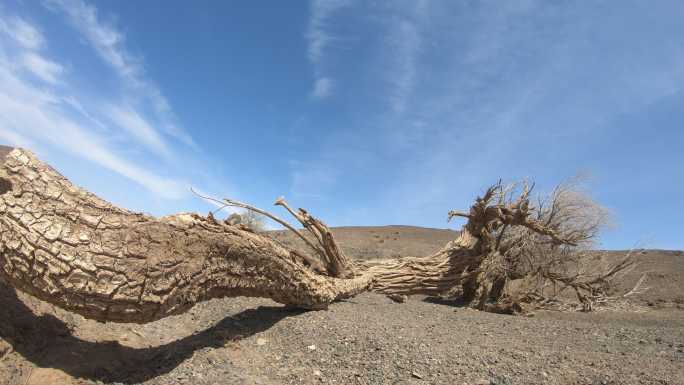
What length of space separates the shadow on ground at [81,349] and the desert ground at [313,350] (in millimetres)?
10

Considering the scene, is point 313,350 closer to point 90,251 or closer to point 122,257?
point 122,257

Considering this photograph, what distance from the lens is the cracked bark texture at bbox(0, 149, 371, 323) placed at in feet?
11.2

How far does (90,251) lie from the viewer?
135 inches

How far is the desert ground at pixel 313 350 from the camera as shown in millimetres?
3582

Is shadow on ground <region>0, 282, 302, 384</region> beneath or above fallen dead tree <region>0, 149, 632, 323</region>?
beneath

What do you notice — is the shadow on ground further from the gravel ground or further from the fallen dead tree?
the fallen dead tree

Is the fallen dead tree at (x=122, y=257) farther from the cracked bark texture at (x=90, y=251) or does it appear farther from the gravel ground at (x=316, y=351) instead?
the gravel ground at (x=316, y=351)

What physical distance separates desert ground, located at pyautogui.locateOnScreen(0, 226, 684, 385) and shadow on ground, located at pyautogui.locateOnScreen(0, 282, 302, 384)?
1cm

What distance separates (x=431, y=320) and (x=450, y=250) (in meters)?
3.15

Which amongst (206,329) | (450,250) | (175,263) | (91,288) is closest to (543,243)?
(450,250)

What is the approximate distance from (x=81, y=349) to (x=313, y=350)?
224 cm

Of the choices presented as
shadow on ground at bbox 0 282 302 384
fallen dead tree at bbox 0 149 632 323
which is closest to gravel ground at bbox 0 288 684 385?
shadow on ground at bbox 0 282 302 384

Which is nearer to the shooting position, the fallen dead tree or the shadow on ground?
the fallen dead tree

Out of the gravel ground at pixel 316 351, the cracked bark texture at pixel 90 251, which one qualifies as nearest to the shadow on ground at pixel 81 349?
the gravel ground at pixel 316 351
